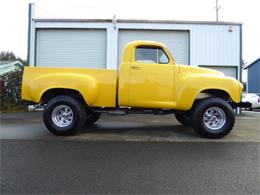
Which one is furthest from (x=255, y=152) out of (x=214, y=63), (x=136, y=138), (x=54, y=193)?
(x=214, y=63)

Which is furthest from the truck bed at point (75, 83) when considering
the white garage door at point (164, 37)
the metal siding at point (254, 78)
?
the metal siding at point (254, 78)

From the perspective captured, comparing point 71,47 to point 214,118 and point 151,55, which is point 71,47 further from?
point 214,118

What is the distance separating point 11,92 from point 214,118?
12967 millimetres

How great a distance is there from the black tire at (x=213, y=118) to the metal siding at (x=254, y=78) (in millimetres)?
28233

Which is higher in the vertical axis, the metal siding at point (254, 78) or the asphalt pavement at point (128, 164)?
the metal siding at point (254, 78)

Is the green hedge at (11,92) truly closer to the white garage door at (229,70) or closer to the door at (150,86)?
the door at (150,86)

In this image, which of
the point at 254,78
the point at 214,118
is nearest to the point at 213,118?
the point at 214,118

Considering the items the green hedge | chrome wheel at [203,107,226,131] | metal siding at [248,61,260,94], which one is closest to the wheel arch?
chrome wheel at [203,107,226,131]

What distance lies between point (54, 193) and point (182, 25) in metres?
13.1

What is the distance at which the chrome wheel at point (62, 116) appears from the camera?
Answer: 267 inches

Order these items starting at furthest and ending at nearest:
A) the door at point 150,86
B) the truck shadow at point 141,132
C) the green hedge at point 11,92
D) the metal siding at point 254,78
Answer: the metal siding at point 254,78
the green hedge at point 11,92
the truck shadow at point 141,132
the door at point 150,86

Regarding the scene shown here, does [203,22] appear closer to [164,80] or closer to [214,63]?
[214,63]

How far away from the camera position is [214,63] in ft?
47.9

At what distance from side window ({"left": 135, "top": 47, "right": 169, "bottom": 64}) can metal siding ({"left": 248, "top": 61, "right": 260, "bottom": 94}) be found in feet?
93.8
